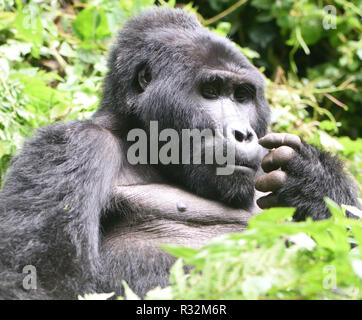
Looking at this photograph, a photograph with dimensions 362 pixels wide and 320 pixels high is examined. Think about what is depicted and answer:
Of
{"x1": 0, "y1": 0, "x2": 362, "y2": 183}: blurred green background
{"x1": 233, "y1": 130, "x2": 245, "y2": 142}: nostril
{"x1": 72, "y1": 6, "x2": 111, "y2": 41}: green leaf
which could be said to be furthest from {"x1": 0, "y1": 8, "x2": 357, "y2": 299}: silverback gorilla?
{"x1": 72, "y1": 6, "x2": 111, "y2": 41}: green leaf

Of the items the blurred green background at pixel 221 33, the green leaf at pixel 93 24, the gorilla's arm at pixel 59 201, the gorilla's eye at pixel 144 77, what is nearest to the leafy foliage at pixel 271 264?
the gorilla's arm at pixel 59 201

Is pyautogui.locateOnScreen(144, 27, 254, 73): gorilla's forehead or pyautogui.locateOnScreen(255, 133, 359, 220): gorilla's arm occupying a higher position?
pyautogui.locateOnScreen(144, 27, 254, 73): gorilla's forehead

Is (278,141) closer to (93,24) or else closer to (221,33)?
(221,33)

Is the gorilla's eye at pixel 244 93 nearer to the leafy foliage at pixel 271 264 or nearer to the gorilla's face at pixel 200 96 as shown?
the gorilla's face at pixel 200 96

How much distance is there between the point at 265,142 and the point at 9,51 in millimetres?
2469

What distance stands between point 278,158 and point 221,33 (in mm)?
2527

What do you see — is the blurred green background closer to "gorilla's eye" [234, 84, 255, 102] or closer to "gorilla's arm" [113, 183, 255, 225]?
"gorilla's arm" [113, 183, 255, 225]

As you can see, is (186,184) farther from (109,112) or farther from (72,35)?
(72,35)

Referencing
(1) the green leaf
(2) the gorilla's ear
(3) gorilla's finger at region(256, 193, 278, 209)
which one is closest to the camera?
(3) gorilla's finger at region(256, 193, 278, 209)

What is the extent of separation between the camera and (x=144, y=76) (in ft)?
11.7

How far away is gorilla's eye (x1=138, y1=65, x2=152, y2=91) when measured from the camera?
3548 millimetres

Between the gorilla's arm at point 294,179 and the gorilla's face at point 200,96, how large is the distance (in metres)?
0.08

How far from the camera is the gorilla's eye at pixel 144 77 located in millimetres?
A: 3548

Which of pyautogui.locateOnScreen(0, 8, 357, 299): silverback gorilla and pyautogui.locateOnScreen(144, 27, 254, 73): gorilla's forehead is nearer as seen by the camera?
pyautogui.locateOnScreen(0, 8, 357, 299): silverback gorilla
